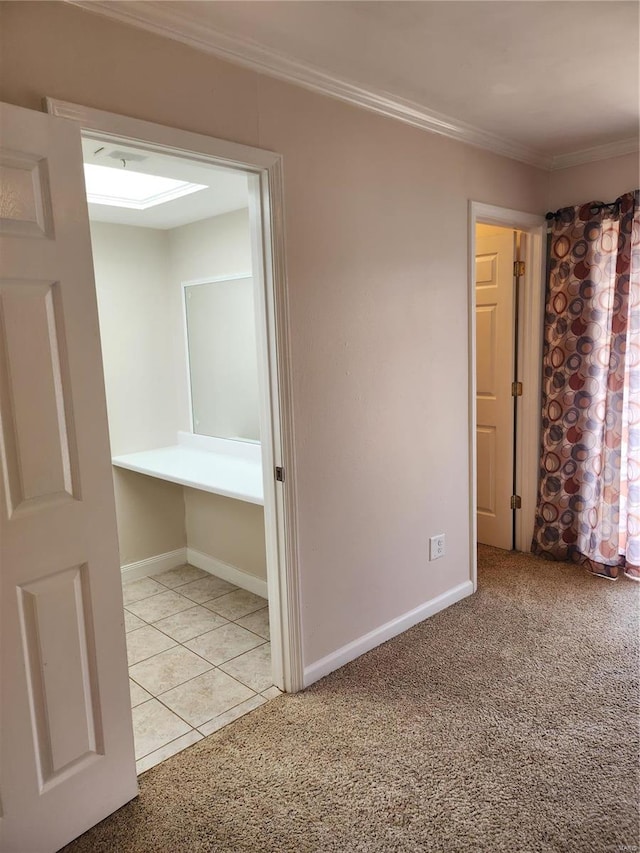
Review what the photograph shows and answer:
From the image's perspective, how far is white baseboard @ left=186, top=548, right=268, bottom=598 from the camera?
11.4 ft

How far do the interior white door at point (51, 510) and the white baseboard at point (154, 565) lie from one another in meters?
2.02

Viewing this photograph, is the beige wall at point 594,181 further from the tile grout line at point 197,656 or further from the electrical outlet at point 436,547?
the tile grout line at point 197,656

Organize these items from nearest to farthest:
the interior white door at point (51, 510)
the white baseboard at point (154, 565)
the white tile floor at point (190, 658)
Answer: the interior white door at point (51, 510), the white tile floor at point (190, 658), the white baseboard at point (154, 565)

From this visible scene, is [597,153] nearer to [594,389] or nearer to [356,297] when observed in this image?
[594,389]

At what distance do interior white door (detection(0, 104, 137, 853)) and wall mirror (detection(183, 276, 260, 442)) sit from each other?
180cm

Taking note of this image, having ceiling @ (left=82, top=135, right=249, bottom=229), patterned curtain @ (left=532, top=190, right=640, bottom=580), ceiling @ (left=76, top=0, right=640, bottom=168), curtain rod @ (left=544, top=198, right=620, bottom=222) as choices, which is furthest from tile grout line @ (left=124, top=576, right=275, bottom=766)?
curtain rod @ (left=544, top=198, right=620, bottom=222)

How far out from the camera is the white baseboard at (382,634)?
2.55 metres

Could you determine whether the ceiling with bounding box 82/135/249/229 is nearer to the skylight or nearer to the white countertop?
the skylight

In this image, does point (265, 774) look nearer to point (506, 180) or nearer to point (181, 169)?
point (181, 169)

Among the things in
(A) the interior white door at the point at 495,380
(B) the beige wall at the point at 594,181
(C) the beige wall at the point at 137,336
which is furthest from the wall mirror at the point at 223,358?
(B) the beige wall at the point at 594,181

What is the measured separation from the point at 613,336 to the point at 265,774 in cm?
284

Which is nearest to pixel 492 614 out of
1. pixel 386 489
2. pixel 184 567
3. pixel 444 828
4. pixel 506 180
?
pixel 386 489

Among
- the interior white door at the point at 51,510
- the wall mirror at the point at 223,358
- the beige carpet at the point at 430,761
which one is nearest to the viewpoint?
the interior white door at the point at 51,510

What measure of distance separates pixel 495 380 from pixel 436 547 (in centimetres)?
133
